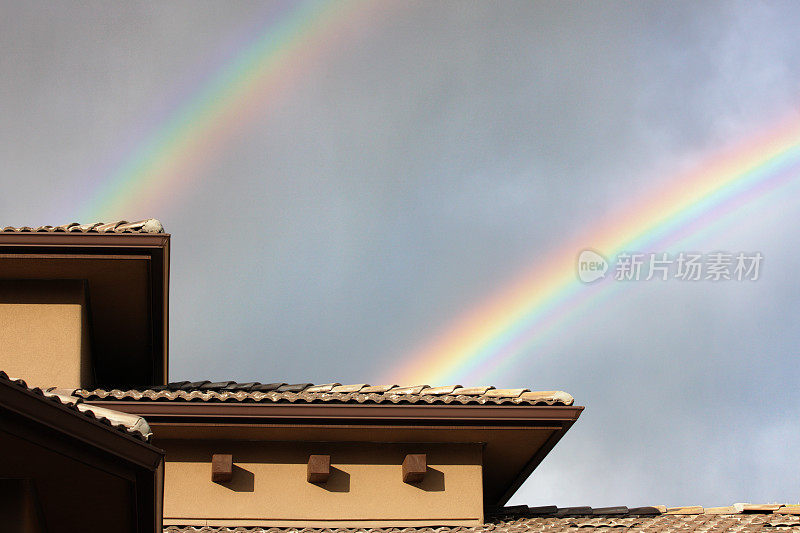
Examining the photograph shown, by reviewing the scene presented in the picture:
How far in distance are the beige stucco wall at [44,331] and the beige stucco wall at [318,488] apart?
6.11ft

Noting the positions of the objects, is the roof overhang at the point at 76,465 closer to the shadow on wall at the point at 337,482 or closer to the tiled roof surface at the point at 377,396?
the tiled roof surface at the point at 377,396

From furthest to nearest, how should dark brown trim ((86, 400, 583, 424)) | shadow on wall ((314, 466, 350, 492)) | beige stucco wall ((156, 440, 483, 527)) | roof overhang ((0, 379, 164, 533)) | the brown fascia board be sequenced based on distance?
shadow on wall ((314, 466, 350, 492)), beige stucco wall ((156, 440, 483, 527)), dark brown trim ((86, 400, 583, 424)), roof overhang ((0, 379, 164, 533)), the brown fascia board

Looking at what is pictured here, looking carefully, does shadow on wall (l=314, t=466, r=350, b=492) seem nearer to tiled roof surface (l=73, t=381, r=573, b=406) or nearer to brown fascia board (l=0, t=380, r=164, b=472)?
tiled roof surface (l=73, t=381, r=573, b=406)

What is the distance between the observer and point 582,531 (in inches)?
326

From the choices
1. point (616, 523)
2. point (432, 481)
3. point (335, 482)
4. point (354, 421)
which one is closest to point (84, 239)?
point (354, 421)

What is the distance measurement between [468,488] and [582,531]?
112 cm

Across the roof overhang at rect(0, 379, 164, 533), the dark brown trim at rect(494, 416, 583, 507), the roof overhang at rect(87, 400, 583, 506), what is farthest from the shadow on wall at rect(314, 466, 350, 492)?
the roof overhang at rect(0, 379, 164, 533)

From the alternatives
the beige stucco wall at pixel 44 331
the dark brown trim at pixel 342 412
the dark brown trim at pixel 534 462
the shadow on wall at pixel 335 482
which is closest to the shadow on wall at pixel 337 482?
the shadow on wall at pixel 335 482

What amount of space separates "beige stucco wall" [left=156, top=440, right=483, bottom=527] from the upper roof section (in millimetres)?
2110

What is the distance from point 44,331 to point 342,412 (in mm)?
3567

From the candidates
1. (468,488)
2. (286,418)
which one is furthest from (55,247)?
(468,488)

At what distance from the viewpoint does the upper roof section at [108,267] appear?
31.8 feet

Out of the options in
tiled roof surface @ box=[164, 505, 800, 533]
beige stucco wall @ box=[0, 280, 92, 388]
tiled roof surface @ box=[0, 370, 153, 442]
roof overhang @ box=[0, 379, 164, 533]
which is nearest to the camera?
roof overhang @ box=[0, 379, 164, 533]

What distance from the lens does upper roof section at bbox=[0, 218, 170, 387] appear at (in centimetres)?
970
